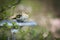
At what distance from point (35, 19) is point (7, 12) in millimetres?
393

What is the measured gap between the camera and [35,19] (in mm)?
2139

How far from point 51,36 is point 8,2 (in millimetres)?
729

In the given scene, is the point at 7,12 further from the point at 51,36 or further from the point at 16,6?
the point at 51,36

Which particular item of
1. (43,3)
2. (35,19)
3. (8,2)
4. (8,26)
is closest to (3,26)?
(8,26)

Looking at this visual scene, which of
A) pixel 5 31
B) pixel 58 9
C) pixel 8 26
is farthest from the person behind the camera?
pixel 58 9

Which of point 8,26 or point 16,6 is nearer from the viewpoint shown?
point 8,26

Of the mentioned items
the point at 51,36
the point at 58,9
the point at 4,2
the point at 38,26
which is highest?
the point at 4,2

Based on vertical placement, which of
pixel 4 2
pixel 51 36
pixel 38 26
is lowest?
pixel 51 36

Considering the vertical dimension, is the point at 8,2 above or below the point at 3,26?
above

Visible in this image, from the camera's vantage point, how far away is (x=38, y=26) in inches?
84.4

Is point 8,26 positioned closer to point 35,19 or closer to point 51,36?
point 35,19

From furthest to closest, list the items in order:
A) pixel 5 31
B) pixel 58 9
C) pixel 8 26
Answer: pixel 58 9, pixel 5 31, pixel 8 26

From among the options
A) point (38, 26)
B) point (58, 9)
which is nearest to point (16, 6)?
point (38, 26)

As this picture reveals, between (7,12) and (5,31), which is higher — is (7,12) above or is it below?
above
